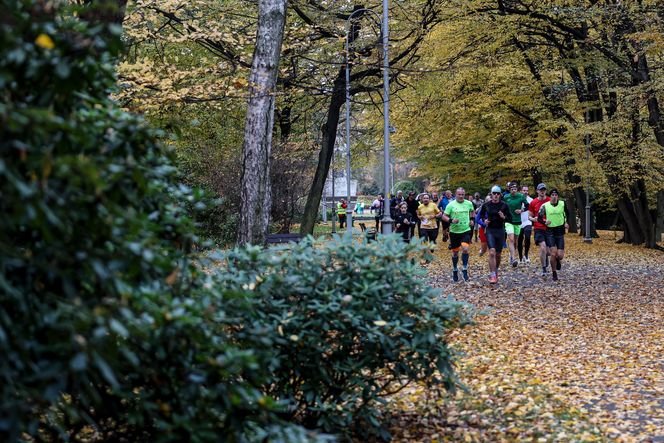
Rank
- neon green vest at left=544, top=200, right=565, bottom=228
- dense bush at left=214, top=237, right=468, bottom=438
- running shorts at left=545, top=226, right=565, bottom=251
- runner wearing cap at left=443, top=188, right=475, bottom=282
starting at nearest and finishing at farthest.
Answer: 1. dense bush at left=214, top=237, right=468, bottom=438
2. neon green vest at left=544, top=200, right=565, bottom=228
3. running shorts at left=545, top=226, right=565, bottom=251
4. runner wearing cap at left=443, top=188, right=475, bottom=282

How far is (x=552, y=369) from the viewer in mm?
8602

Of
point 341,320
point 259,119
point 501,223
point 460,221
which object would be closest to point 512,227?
point 460,221

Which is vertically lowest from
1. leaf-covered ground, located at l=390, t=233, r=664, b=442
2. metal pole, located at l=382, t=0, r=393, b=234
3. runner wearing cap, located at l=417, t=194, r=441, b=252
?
leaf-covered ground, located at l=390, t=233, r=664, b=442

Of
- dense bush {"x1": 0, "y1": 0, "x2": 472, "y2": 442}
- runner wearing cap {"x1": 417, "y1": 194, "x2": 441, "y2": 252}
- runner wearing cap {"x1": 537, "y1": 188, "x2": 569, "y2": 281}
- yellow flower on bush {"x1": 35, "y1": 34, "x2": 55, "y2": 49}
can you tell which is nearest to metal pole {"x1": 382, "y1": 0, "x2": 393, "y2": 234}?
runner wearing cap {"x1": 417, "y1": 194, "x2": 441, "y2": 252}

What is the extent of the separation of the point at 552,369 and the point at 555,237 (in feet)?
28.4

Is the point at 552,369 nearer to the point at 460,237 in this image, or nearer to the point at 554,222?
the point at 554,222

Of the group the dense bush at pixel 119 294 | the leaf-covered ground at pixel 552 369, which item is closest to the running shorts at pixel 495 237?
the leaf-covered ground at pixel 552 369

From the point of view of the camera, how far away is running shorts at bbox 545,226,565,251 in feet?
55.1

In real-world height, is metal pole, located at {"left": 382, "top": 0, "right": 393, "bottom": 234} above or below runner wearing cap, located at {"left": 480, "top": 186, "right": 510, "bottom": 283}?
above

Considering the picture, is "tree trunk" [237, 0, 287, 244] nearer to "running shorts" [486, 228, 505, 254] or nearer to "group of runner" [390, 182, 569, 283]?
"group of runner" [390, 182, 569, 283]

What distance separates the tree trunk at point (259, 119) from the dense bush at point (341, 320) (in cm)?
636

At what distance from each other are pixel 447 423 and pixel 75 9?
4.09 meters

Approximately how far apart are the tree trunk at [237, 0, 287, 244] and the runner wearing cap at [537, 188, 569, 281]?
730 centimetres

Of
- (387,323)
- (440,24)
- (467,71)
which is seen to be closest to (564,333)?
(387,323)
